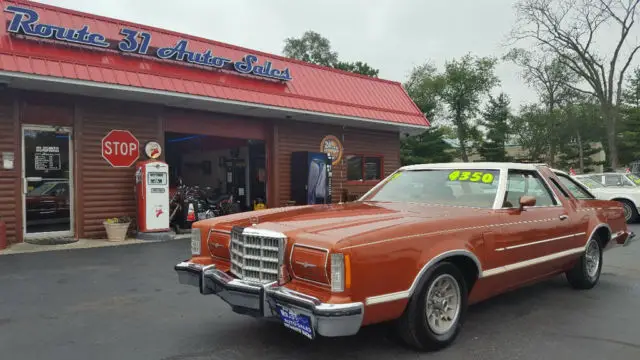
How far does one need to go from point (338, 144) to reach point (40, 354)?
1194cm

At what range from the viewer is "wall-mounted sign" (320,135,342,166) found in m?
14.7

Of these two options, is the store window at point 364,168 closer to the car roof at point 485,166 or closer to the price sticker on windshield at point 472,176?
the car roof at point 485,166

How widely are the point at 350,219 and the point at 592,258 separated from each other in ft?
12.5

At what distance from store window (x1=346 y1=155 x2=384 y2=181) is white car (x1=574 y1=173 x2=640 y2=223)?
611cm

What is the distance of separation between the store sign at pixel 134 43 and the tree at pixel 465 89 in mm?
42997

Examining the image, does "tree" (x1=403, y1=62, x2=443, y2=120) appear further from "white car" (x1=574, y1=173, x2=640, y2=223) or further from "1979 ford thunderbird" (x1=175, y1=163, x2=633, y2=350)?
"1979 ford thunderbird" (x1=175, y1=163, x2=633, y2=350)

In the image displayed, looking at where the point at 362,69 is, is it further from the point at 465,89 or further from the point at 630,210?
the point at 630,210

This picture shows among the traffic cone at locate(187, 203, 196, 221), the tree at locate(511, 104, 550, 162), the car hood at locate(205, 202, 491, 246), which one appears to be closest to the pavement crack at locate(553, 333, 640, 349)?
the car hood at locate(205, 202, 491, 246)

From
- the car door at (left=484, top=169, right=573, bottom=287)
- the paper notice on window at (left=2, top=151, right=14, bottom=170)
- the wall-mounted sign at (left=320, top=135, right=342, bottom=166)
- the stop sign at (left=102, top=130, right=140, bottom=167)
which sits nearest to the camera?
the car door at (left=484, top=169, right=573, bottom=287)

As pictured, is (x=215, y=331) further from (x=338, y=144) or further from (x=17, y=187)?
(x=338, y=144)

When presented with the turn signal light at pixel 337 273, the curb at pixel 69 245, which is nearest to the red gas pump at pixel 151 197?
the curb at pixel 69 245

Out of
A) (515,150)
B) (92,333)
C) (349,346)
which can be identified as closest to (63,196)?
(92,333)

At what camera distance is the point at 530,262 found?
4.62 m

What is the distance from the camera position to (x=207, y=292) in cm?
393
